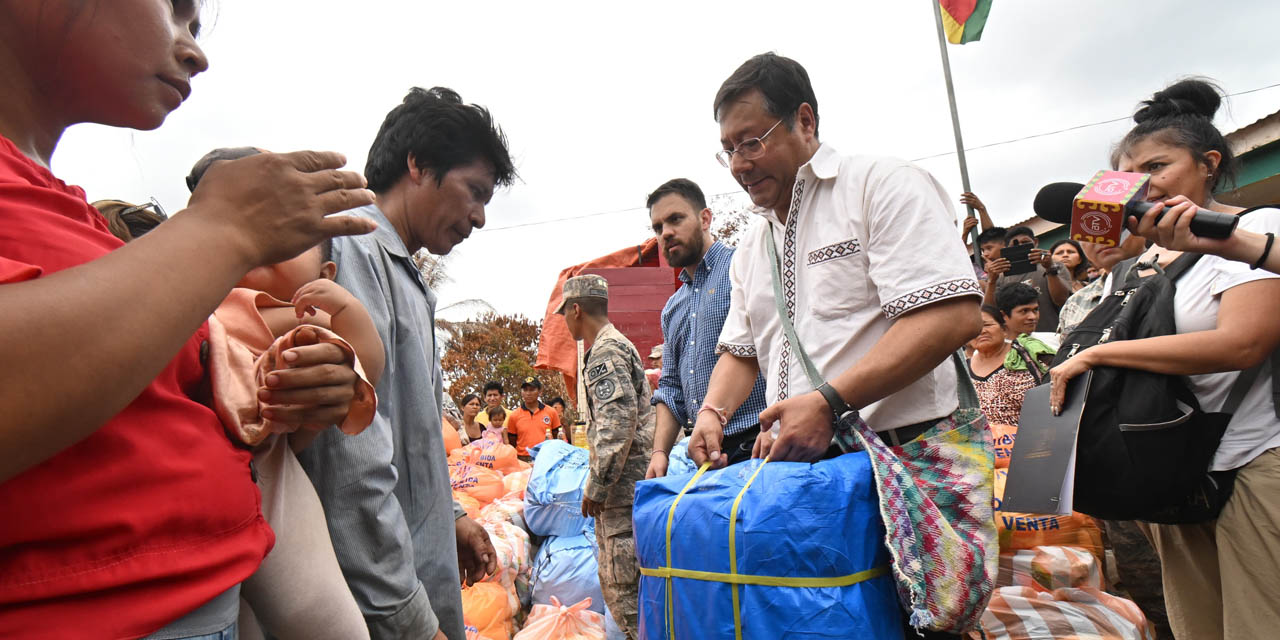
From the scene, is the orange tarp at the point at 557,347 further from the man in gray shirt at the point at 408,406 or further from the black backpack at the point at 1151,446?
the black backpack at the point at 1151,446

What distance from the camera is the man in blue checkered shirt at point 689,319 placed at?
3.23 metres

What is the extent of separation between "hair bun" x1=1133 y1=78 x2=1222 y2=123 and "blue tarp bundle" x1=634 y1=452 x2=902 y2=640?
179 cm

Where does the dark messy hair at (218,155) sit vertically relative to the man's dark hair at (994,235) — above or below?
above

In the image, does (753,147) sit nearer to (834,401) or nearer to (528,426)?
(834,401)

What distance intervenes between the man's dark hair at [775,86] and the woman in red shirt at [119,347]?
4.61 feet

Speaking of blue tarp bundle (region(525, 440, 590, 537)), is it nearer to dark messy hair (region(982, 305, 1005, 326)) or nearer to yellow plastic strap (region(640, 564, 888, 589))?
dark messy hair (region(982, 305, 1005, 326))

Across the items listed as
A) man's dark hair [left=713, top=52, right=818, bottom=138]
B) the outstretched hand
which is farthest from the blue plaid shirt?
the outstretched hand

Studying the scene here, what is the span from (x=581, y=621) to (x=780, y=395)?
2822mm

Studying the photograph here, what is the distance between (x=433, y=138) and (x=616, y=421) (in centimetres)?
232

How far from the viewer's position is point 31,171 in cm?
84

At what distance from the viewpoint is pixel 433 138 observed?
205 centimetres

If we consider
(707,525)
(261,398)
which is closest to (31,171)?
(261,398)

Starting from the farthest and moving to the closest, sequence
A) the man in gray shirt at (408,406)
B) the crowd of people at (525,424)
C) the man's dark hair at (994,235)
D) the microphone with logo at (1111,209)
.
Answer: the crowd of people at (525,424)
the man's dark hair at (994,235)
the microphone with logo at (1111,209)
the man in gray shirt at (408,406)

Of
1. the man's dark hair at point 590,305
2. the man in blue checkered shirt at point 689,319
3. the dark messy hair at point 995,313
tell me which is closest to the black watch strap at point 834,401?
the man in blue checkered shirt at point 689,319
